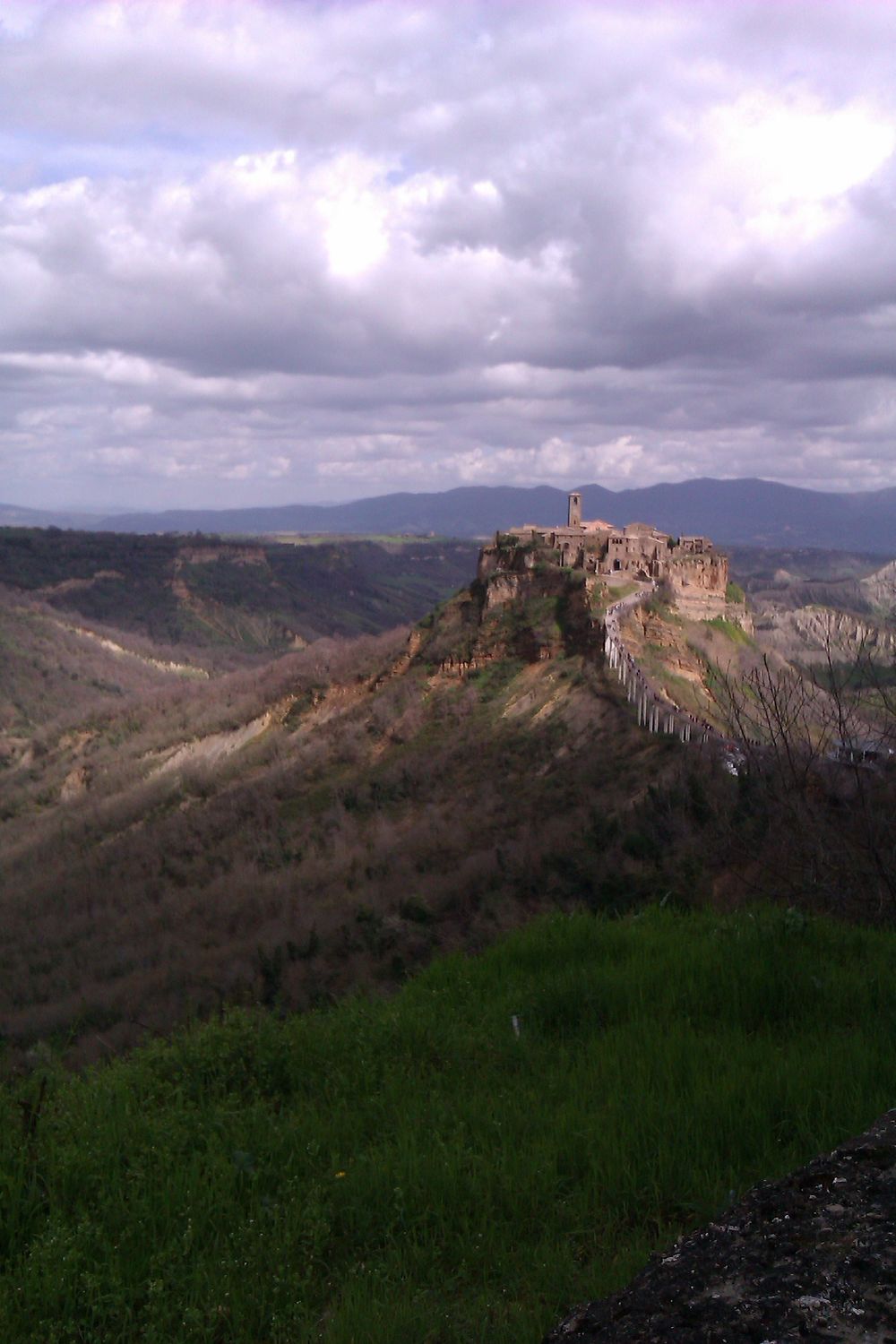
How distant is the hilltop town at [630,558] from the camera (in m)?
37.4

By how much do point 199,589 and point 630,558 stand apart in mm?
107231

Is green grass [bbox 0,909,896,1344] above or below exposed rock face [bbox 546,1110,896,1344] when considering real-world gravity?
below

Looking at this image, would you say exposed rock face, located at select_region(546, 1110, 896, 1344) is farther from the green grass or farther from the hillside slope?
the hillside slope

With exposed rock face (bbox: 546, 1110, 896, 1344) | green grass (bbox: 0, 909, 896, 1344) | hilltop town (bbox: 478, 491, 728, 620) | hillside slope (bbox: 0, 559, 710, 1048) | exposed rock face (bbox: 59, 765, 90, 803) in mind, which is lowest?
exposed rock face (bbox: 59, 765, 90, 803)

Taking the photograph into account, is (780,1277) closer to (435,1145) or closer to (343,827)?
(435,1145)

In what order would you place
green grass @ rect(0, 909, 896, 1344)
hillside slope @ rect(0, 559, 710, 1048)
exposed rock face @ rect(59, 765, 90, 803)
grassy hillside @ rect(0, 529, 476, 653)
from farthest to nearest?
grassy hillside @ rect(0, 529, 476, 653)
exposed rock face @ rect(59, 765, 90, 803)
hillside slope @ rect(0, 559, 710, 1048)
green grass @ rect(0, 909, 896, 1344)

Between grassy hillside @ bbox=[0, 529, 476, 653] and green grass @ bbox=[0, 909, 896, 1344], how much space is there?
118m

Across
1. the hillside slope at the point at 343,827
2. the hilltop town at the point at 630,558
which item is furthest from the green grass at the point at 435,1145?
the hilltop town at the point at 630,558

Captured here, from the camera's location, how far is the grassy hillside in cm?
12488

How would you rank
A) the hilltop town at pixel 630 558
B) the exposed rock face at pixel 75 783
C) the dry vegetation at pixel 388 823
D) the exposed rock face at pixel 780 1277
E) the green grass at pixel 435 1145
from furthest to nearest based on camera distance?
Answer: the exposed rock face at pixel 75 783 → the hilltop town at pixel 630 558 → the dry vegetation at pixel 388 823 → the green grass at pixel 435 1145 → the exposed rock face at pixel 780 1277

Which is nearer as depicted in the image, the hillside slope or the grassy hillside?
the hillside slope

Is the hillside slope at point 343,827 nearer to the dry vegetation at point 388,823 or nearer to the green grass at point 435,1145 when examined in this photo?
the dry vegetation at point 388,823

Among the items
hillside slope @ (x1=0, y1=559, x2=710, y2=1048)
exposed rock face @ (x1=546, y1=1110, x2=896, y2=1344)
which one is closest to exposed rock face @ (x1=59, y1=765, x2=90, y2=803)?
hillside slope @ (x1=0, y1=559, x2=710, y2=1048)

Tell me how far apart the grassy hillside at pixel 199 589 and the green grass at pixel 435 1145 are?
11830 cm
